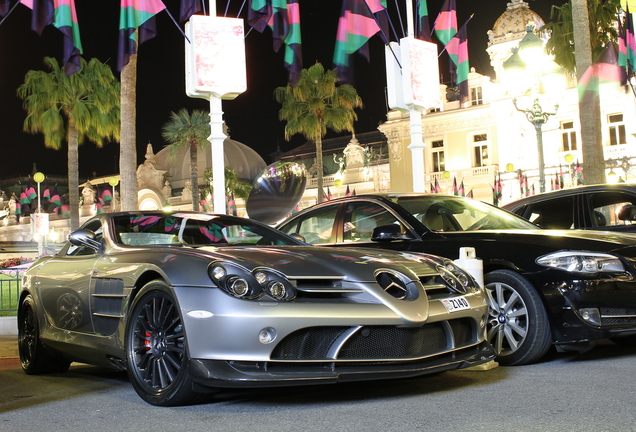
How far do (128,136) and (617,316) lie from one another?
10788mm

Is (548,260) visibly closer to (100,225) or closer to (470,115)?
(100,225)

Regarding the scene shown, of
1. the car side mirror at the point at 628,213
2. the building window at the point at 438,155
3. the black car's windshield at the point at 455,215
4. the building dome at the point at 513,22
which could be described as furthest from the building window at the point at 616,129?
the black car's windshield at the point at 455,215

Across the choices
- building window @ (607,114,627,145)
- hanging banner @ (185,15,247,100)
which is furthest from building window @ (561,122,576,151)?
hanging banner @ (185,15,247,100)

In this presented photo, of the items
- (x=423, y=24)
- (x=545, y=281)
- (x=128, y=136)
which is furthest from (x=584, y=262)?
(x=128, y=136)

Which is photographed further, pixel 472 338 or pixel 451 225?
pixel 451 225

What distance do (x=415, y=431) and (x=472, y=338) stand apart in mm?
1199

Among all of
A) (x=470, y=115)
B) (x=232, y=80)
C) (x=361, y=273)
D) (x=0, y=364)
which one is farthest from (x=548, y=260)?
(x=470, y=115)

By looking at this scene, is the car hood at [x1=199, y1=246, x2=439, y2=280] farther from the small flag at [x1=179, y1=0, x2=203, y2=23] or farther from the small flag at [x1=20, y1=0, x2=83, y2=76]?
the small flag at [x1=20, y1=0, x2=83, y2=76]

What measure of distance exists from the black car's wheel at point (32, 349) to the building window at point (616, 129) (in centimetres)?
3249

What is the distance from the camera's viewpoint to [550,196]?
737 centimetres

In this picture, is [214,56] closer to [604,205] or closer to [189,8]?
[189,8]

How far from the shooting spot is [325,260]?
3.95m

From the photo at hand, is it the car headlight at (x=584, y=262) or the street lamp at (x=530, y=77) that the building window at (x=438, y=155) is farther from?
the car headlight at (x=584, y=262)

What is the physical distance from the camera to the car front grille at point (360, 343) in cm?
353
